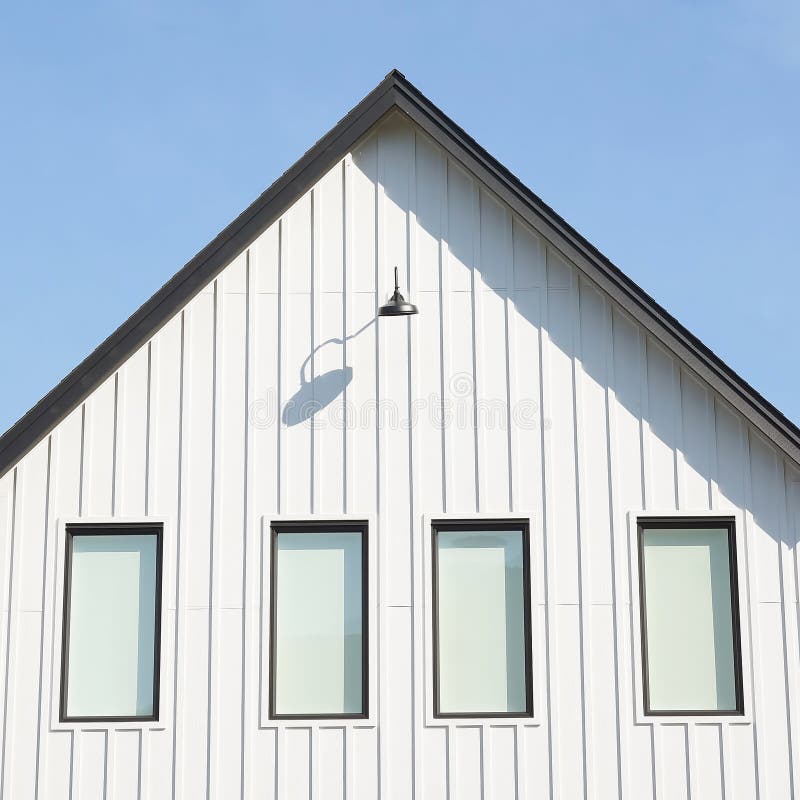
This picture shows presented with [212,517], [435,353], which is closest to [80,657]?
[212,517]

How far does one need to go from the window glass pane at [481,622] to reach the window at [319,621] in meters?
0.73

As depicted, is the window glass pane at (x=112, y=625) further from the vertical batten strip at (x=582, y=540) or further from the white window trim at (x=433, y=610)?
the vertical batten strip at (x=582, y=540)

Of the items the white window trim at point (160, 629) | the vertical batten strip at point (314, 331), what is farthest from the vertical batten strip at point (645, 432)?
the white window trim at point (160, 629)

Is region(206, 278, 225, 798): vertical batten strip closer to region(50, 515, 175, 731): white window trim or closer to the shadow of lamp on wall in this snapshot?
region(50, 515, 175, 731): white window trim

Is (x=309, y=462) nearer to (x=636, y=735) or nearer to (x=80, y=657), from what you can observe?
(x=80, y=657)

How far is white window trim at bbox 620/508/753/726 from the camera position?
33.1ft

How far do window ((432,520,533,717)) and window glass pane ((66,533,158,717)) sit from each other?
260 centimetres

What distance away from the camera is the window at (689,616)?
10.2m

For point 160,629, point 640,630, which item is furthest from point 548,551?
point 160,629

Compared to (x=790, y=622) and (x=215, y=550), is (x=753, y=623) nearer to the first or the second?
(x=790, y=622)

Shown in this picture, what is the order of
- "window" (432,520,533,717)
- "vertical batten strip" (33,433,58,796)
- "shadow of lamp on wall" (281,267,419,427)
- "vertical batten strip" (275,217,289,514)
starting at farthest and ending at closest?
"shadow of lamp on wall" (281,267,419,427) < "vertical batten strip" (275,217,289,514) < "window" (432,520,533,717) < "vertical batten strip" (33,433,58,796)

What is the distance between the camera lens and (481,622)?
10.3m

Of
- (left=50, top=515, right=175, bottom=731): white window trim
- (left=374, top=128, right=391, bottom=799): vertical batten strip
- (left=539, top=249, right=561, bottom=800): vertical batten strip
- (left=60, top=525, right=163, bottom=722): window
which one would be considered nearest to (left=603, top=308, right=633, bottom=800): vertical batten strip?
(left=539, top=249, right=561, bottom=800): vertical batten strip

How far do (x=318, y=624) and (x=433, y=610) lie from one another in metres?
1.05
